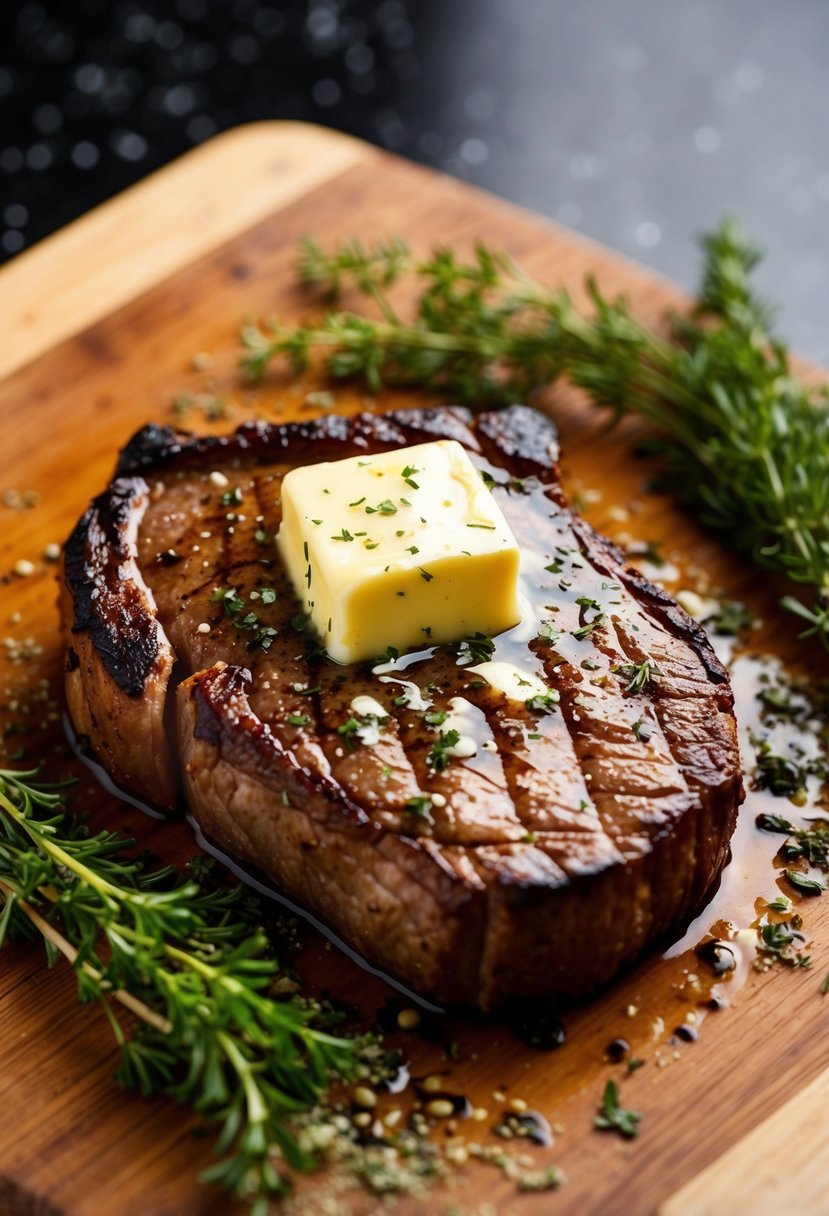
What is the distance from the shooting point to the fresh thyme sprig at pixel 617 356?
484 centimetres

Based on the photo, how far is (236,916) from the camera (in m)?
3.80

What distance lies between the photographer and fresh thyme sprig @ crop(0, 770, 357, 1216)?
10.6 feet

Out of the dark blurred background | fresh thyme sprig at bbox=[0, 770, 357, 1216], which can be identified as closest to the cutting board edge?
the dark blurred background

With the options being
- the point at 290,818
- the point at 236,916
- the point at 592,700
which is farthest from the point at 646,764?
the point at 236,916

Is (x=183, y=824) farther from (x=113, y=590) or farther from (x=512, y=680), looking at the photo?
(x=512, y=680)

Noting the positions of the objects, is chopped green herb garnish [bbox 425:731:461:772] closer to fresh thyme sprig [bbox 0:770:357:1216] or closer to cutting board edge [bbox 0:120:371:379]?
fresh thyme sprig [bbox 0:770:357:1216]

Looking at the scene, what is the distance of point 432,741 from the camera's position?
3652 millimetres

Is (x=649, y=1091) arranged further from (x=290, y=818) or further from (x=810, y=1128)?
(x=290, y=818)

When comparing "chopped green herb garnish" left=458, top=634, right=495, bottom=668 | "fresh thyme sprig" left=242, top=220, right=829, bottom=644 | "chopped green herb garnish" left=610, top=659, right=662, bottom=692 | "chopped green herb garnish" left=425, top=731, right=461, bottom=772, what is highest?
"fresh thyme sprig" left=242, top=220, right=829, bottom=644

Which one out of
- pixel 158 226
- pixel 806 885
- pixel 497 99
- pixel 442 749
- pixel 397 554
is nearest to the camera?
pixel 442 749

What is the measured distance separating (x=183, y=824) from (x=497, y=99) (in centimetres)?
487

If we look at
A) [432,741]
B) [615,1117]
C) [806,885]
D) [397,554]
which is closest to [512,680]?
[432,741]

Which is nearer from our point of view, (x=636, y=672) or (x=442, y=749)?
(x=442, y=749)

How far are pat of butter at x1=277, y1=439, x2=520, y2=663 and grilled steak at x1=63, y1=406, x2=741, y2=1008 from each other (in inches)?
3.1
